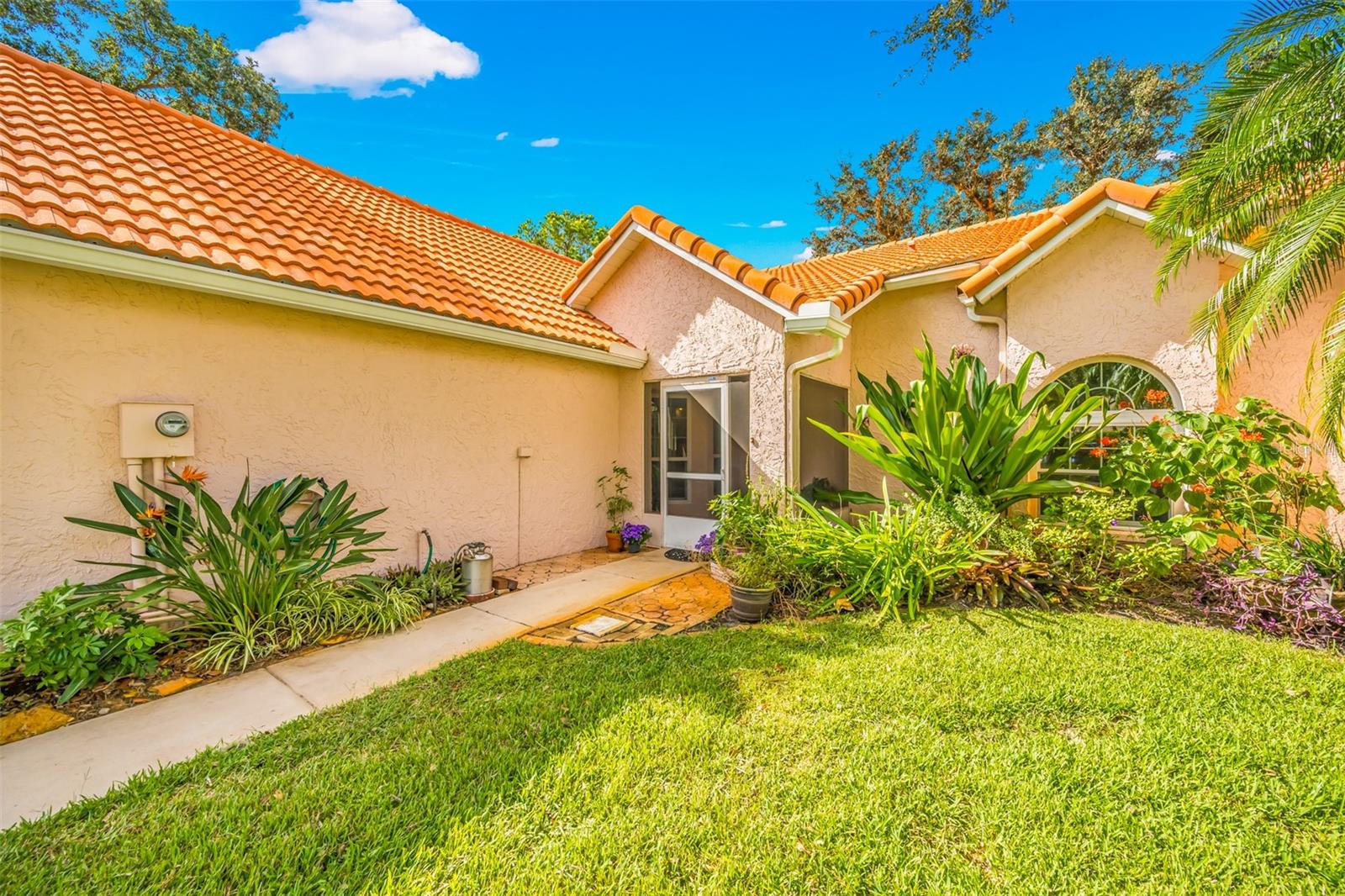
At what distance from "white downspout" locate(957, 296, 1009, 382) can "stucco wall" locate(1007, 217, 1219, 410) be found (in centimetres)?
11

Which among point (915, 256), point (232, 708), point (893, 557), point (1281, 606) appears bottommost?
point (232, 708)

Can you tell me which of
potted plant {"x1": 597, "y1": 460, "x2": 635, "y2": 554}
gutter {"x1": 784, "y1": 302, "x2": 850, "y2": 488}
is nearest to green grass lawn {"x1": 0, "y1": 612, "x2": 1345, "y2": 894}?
gutter {"x1": 784, "y1": 302, "x2": 850, "y2": 488}

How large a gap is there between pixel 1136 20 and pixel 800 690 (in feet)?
41.3

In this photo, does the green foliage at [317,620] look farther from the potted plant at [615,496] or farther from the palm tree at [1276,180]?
the palm tree at [1276,180]

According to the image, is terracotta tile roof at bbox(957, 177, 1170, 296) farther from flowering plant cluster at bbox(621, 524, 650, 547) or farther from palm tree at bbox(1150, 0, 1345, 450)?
flowering plant cluster at bbox(621, 524, 650, 547)

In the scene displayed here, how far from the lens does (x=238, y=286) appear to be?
5773 mm

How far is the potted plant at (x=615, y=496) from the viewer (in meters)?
10.5

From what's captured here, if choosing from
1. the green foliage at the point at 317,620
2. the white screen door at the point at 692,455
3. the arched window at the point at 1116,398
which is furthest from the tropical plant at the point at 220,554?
the arched window at the point at 1116,398

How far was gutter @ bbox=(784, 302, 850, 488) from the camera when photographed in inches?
310

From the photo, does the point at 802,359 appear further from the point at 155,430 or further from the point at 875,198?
the point at 875,198

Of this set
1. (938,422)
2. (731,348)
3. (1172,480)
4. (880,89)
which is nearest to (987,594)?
(938,422)

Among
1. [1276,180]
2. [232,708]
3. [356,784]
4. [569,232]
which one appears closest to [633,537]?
[232,708]

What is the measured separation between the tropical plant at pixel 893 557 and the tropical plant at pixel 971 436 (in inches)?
25.1

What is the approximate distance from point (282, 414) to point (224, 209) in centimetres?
300
